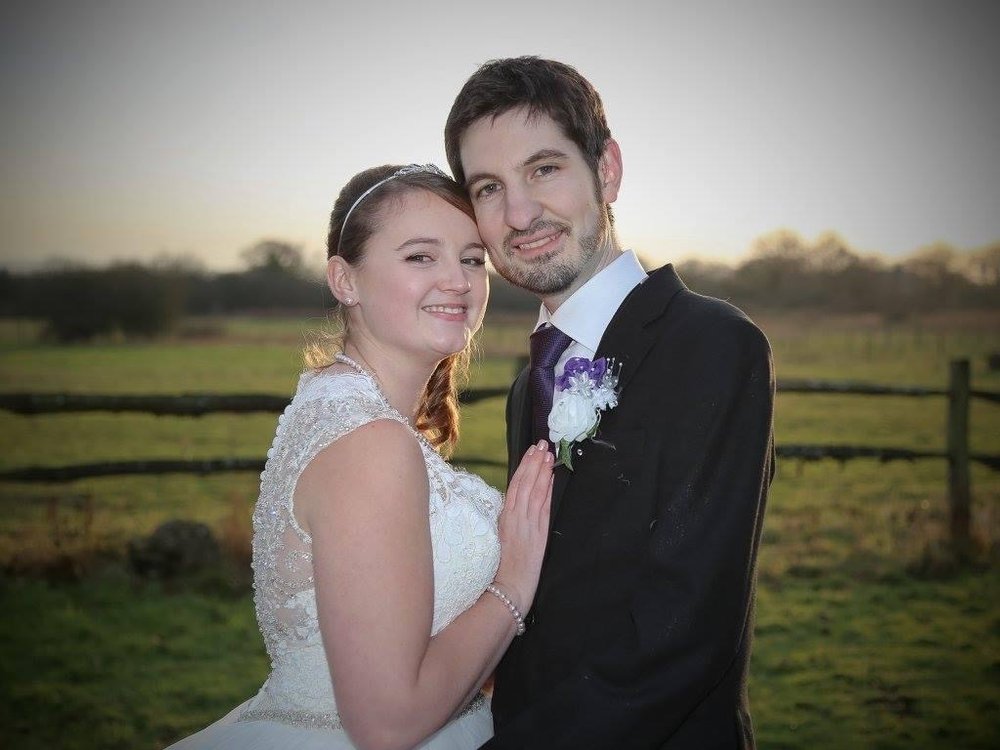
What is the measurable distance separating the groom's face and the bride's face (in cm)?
14

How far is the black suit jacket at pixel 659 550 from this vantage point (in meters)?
1.75

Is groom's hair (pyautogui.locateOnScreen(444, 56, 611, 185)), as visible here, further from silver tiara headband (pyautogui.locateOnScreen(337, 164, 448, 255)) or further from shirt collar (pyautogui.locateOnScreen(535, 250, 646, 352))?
shirt collar (pyautogui.locateOnScreen(535, 250, 646, 352))

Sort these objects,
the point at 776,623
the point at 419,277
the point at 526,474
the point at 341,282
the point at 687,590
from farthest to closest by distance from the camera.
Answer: the point at 776,623 < the point at 341,282 < the point at 419,277 < the point at 526,474 < the point at 687,590

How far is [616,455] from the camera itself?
2000mm

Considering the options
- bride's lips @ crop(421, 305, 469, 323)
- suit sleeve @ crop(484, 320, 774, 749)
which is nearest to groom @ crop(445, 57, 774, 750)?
suit sleeve @ crop(484, 320, 774, 749)

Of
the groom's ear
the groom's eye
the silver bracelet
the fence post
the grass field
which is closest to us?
the silver bracelet

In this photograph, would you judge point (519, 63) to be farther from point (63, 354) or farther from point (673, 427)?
point (63, 354)

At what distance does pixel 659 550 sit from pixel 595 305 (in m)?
0.81

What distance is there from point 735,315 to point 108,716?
5.16m

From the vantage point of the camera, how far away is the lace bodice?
80.5 inches

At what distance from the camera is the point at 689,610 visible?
5.72ft

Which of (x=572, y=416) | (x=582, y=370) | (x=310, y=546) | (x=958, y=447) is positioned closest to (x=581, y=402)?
(x=572, y=416)

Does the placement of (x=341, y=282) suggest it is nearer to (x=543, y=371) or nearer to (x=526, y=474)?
(x=543, y=371)

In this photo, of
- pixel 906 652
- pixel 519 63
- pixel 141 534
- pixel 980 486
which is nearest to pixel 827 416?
pixel 980 486
